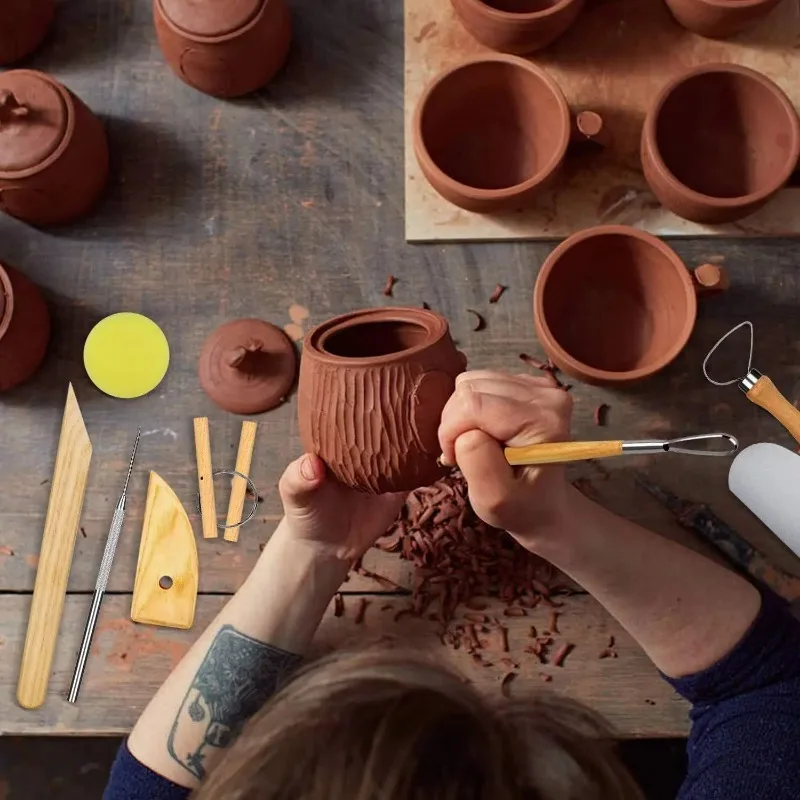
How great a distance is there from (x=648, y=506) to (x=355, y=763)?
0.54 metres

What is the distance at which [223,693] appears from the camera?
892 mm

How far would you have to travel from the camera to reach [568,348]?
Result: 1.03 metres

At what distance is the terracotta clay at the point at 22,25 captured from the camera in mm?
1060

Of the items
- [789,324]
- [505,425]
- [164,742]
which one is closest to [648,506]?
[789,324]

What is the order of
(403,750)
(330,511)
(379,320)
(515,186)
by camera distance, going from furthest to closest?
(515,186) < (330,511) < (379,320) < (403,750)

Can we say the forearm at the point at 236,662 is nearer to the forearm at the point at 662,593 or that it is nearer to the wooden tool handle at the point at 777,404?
the forearm at the point at 662,593

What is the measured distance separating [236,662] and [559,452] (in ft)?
1.57

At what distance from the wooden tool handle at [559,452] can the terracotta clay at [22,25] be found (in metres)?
0.90

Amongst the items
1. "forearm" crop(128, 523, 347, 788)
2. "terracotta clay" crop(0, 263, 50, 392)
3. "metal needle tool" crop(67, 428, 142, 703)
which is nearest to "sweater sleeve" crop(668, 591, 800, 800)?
"forearm" crop(128, 523, 347, 788)

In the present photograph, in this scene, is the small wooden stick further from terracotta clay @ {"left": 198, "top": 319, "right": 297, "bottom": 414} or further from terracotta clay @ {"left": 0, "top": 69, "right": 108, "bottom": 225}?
terracotta clay @ {"left": 0, "top": 69, "right": 108, "bottom": 225}

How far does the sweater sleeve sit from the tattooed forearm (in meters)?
0.45

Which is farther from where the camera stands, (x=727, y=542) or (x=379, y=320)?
(x=727, y=542)

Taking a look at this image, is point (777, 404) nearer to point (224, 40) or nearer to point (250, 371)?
point (250, 371)

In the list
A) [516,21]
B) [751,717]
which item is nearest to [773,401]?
[751,717]
